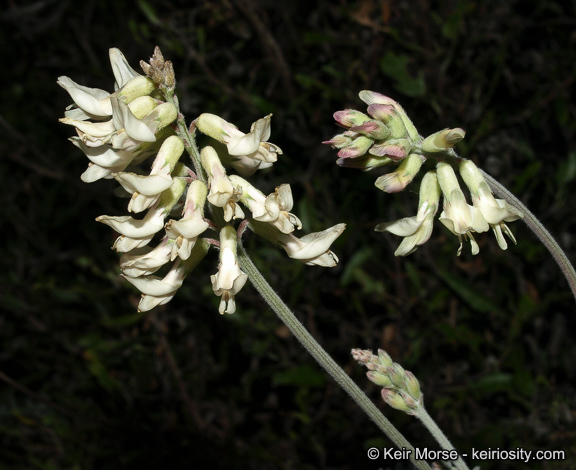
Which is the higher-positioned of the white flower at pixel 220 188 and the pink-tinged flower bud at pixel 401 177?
the white flower at pixel 220 188

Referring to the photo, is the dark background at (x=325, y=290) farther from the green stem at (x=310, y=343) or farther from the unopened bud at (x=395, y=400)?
the green stem at (x=310, y=343)

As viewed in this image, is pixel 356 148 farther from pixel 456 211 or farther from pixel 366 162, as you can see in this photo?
pixel 456 211

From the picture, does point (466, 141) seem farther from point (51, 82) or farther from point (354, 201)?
point (51, 82)

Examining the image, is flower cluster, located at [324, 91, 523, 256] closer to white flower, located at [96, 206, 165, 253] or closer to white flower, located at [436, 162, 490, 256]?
white flower, located at [436, 162, 490, 256]

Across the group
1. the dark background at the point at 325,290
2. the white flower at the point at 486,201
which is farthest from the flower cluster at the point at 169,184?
the dark background at the point at 325,290

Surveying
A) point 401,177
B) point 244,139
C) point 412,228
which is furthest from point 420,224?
point 244,139

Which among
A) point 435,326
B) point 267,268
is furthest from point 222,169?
point 435,326

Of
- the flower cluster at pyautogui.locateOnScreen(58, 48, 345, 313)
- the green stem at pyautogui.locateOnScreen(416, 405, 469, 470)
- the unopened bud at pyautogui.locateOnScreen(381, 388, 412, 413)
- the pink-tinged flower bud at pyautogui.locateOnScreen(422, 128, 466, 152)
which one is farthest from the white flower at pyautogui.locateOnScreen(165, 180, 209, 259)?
the green stem at pyautogui.locateOnScreen(416, 405, 469, 470)
